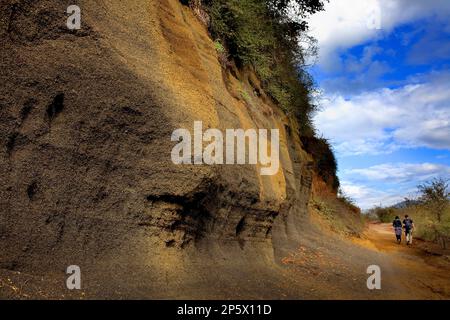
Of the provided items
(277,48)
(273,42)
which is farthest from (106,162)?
(277,48)

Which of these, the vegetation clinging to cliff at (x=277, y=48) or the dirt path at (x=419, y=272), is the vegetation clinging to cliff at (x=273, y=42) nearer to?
the vegetation clinging to cliff at (x=277, y=48)

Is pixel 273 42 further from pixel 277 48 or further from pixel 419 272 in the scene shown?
pixel 419 272

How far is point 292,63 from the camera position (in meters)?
18.2

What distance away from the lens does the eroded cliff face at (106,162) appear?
17.3ft

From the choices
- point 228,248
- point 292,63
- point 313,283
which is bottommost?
point 313,283

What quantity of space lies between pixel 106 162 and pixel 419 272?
10.9 m

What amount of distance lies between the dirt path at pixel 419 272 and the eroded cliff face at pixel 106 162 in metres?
4.48

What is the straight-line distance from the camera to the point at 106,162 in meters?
5.89

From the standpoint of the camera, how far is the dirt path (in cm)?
997

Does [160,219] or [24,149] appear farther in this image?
[160,219]

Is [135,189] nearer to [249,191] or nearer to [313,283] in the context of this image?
[249,191]
